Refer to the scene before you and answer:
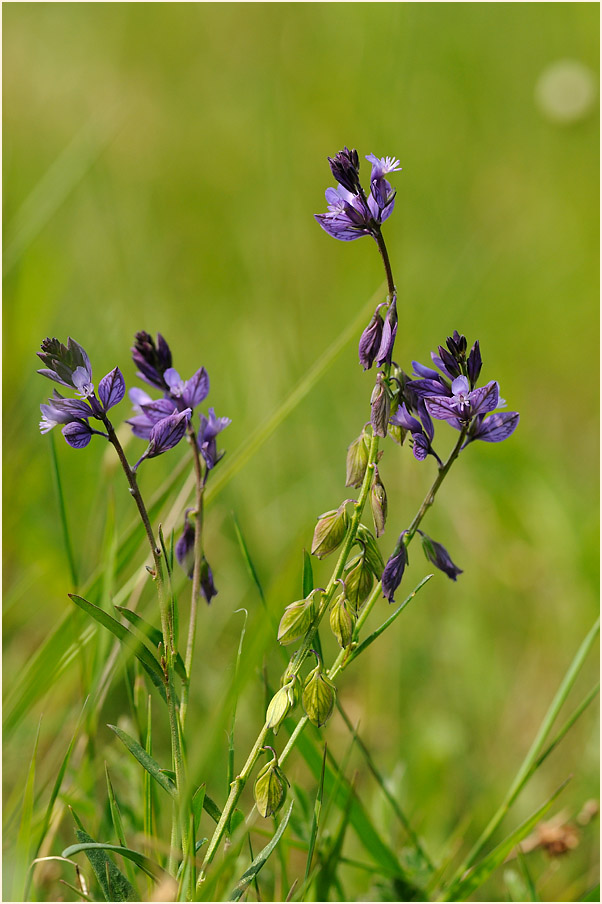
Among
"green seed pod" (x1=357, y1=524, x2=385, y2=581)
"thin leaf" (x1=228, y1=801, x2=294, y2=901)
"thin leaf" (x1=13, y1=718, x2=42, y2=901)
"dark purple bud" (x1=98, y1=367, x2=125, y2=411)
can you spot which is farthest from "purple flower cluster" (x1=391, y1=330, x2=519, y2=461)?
"thin leaf" (x1=13, y1=718, x2=42, y2=901)

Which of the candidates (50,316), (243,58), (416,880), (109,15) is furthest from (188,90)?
(416,880)

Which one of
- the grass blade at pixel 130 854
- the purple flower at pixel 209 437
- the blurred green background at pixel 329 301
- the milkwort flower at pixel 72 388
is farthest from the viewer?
the blurred green background at pixel 329 301

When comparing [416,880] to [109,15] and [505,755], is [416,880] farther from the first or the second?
[109,15]

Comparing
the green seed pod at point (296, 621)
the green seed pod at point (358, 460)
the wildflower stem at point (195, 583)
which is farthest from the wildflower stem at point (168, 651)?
the green seed pod at point (358, 460)

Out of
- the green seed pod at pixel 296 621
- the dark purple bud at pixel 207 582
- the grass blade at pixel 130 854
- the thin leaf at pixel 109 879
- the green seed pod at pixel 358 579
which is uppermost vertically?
the green seed pod at pixel 358 579

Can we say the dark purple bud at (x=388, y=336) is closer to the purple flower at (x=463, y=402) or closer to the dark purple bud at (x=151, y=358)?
the purple flower at (x=463, y=402)

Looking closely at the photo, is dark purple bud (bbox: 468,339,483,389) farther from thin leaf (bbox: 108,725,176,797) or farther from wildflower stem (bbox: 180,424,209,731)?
thin leaf (bbox: 108,725,176,797)
